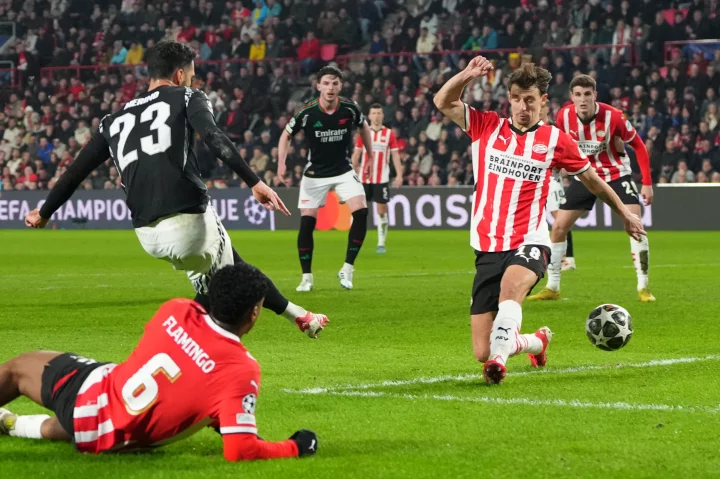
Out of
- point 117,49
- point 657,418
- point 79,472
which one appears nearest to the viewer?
point 79,472

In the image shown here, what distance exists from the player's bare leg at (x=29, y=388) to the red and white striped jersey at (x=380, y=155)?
17.1 m

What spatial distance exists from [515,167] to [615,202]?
24.2 inches

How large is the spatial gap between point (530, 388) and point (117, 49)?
30373 mm

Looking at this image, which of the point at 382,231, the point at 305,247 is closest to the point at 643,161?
the point at 305,247

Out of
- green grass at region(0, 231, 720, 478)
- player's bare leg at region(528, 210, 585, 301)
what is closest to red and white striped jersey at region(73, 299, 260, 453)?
green grass at region(0, 231, 720, 478)

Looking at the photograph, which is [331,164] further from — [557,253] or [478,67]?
[478,67]

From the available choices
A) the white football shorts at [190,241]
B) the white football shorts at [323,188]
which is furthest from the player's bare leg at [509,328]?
the white football shorts at [323,188]

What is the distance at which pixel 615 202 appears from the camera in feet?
23.1

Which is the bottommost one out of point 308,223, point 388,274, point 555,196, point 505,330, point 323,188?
point 388,274

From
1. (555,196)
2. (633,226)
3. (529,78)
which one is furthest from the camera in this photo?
(555,196)

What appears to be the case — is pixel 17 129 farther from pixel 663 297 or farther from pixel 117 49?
pixel 663 297

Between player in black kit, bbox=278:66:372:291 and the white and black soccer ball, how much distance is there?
14.7 meters

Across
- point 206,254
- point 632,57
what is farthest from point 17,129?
point 206,254

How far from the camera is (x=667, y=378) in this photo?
6742mm
